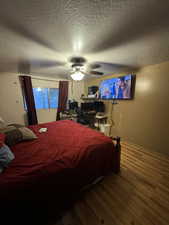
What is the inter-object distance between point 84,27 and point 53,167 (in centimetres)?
165

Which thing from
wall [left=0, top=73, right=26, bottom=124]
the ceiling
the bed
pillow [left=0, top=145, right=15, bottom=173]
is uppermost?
the ceiling

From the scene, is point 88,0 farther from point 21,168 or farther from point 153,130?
point 153,130

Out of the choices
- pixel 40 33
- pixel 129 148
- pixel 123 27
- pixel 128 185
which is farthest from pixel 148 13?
pixel 129 148

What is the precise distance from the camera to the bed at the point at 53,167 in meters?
0.86

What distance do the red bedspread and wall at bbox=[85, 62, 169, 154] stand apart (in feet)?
5.02

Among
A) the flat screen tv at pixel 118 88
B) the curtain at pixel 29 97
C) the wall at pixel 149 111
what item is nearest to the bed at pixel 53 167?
the wall at pixel 149 111

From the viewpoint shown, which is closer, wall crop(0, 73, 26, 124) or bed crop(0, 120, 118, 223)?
bed crop(0, 120, 118, 223)

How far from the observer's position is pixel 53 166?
106 cm

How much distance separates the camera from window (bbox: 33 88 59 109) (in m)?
3.73

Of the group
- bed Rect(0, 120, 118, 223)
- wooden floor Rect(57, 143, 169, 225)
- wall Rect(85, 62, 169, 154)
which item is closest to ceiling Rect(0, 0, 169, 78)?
wall Rect(85, 62, 169, 154)

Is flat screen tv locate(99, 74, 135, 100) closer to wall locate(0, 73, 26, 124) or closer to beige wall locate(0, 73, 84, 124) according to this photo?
beige wall locate(0, 73, 84, 124)

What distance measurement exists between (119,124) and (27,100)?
336 centimetres

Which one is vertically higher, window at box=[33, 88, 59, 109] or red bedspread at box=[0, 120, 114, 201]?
window at box=[33, 88, 59, 109]

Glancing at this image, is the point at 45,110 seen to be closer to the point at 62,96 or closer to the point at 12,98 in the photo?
the point at 62,96
